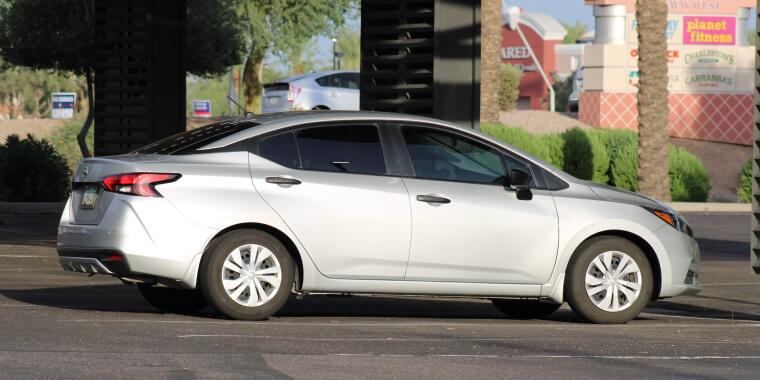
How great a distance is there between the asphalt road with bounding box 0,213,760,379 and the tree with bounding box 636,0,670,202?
15731 millimetres

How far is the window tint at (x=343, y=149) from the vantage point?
855cm

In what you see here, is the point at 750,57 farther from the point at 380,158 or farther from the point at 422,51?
the point at 380,158

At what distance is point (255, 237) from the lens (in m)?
8.21

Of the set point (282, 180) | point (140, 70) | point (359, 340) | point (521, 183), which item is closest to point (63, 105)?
point (140, 70)

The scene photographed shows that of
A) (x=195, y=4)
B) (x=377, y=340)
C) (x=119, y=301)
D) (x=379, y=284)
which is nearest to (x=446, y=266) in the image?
(x=379, y=284)

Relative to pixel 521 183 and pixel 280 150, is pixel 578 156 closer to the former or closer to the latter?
pixel 521 183

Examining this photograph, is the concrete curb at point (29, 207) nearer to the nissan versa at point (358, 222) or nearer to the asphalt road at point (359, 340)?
the asphalt road at point (359, 340)

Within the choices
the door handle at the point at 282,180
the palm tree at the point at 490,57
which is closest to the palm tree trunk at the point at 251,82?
the palm tree at the point at 490,57

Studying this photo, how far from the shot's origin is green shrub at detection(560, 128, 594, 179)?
90.2ft

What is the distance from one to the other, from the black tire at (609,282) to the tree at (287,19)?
1339 inches

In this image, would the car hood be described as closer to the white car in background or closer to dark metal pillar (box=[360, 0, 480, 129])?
dark metal pillar (box=[360, 0, 480, 129])

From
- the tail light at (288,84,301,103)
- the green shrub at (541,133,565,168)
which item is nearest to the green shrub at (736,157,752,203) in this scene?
the green shrub at (541,133,565,168)

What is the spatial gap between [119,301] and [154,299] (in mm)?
756

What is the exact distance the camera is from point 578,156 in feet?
90.7
